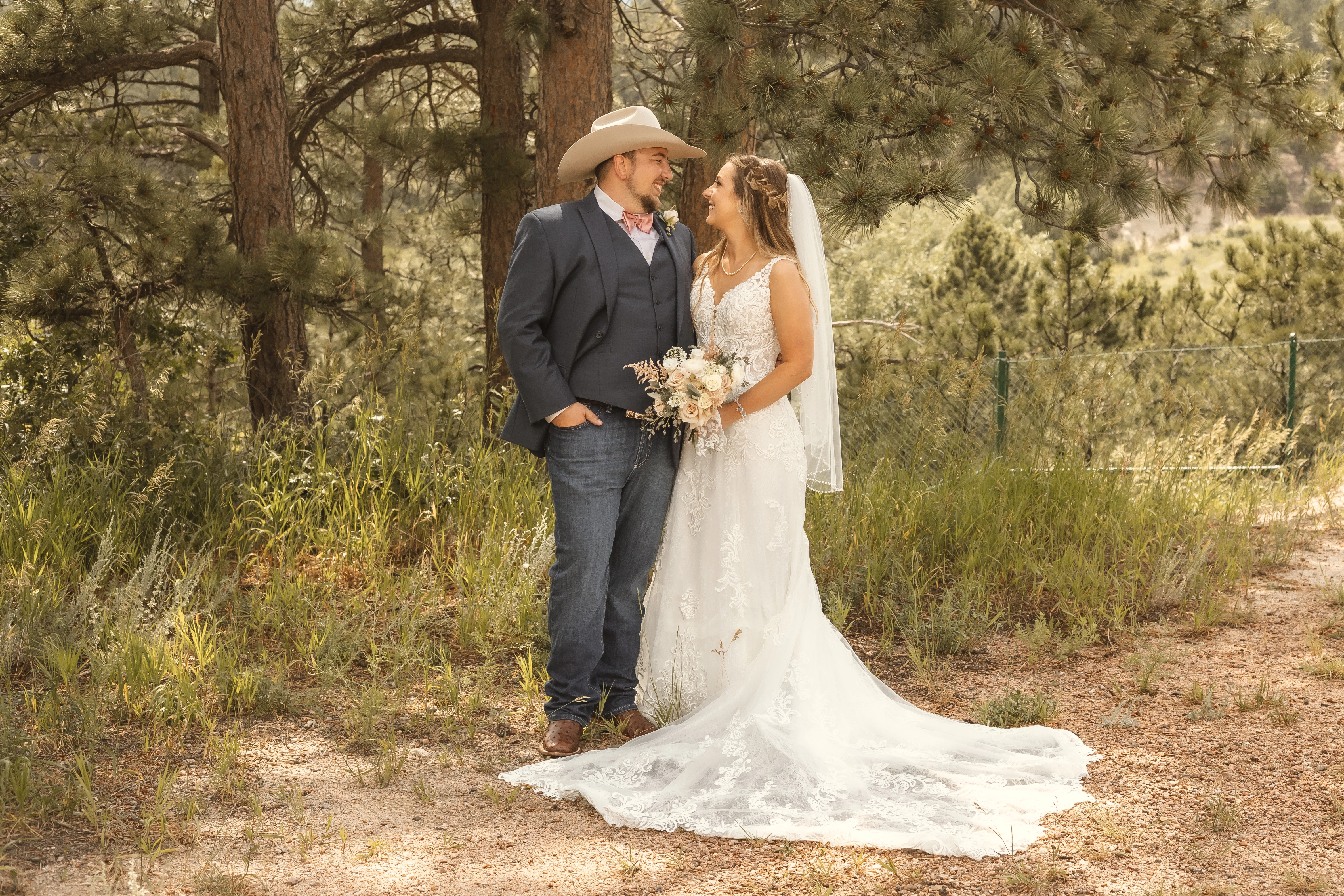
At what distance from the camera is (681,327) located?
12.1ft

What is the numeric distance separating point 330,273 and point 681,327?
118 inches

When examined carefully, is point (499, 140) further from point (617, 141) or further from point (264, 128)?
point (617, 141)

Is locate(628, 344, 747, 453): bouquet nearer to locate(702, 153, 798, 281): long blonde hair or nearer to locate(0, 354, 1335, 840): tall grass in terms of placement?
locate(702, 153, 798, 281): long blonde hair

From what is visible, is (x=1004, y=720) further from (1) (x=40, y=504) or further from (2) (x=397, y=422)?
(1) (x=40, y=504)

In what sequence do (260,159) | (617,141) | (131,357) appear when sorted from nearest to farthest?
(617,141), (131,357), (260,159)

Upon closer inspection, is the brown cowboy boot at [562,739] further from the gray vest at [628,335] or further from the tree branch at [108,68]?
the tree branch at [108,68]

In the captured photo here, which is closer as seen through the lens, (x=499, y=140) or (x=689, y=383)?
(x=689, y=383)

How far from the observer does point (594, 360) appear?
351 cm

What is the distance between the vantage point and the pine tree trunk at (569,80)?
548 cm

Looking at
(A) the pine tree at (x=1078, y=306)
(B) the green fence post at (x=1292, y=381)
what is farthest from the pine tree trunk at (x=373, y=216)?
(B) the green fence post at (x=1292, y=381)

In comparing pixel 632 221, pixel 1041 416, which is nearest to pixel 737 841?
pixel 632 221

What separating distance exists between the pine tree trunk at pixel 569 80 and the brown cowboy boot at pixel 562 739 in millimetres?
2932

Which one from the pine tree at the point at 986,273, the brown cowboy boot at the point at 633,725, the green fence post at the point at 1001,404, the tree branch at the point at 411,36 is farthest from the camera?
the pine tree at the point at 986,273

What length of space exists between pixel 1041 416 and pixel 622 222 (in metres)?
3.14
